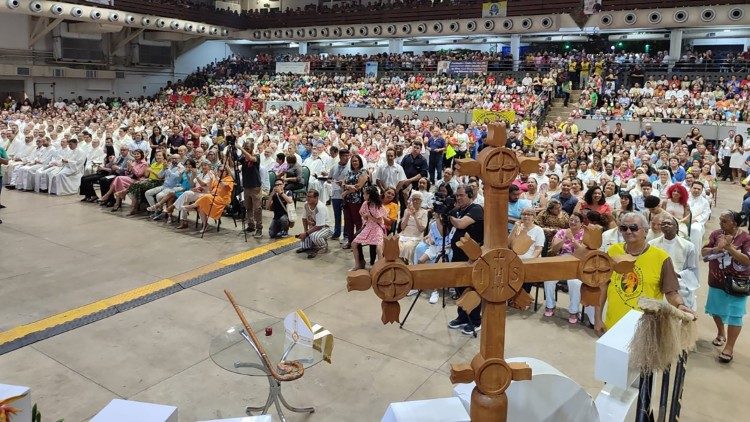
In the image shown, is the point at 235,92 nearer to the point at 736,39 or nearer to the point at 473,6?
the point at 473,6

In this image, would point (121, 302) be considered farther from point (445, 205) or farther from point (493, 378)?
point (493, 378)

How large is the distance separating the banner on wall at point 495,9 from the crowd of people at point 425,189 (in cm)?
1145

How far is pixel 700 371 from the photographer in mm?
5258

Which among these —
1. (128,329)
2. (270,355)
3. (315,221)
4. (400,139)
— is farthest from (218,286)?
(400,139)

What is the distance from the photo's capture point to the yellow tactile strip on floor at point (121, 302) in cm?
583

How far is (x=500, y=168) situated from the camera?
1.93 meters

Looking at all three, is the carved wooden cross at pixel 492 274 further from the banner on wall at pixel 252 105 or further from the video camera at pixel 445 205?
the banner on wall at pixel 252 105

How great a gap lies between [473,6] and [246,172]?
76.4 feet

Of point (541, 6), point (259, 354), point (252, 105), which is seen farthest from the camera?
point (541, 6)

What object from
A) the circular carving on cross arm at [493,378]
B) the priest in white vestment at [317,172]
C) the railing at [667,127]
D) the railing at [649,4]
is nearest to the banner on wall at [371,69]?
the railing at [649,4]

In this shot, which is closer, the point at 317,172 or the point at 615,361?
the point at 615,361

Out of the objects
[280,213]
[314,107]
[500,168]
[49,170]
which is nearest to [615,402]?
[500,168]

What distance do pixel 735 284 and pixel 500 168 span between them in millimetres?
4484

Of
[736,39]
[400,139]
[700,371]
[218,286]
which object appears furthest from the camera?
[736,39]
